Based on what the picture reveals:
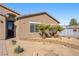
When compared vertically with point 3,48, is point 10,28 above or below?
above

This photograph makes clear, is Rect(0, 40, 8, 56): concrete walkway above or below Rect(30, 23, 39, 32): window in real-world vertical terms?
below

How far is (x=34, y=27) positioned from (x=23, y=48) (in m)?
5.54

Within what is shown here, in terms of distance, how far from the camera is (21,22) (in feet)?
51.9

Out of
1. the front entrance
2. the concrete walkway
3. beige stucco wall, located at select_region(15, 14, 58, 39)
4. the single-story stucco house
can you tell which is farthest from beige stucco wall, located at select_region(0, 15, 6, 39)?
beige stucco wall, located at select_region(15, 14, 58, 39)

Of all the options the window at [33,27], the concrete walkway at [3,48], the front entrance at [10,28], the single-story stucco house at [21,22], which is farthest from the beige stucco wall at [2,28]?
the window at [33,27]

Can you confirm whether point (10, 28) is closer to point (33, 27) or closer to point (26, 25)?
point (26, 25)

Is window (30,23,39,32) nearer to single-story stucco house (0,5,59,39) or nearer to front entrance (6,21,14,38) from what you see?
single-story stucco house (0,5,59,39)

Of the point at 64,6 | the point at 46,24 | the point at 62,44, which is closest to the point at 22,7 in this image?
the point at 64,6

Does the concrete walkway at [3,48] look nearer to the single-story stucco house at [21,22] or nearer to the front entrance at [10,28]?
the single-story stucco house at [21,22]

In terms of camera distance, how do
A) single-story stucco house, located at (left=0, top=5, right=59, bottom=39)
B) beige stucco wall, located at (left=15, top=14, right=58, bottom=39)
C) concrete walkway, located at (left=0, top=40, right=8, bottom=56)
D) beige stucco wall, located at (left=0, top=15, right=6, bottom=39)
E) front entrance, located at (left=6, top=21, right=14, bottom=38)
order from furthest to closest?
beige stucco wall, located at (left=15, top=14, right=58, bottom=39)
single-story stucco house, located at (left=0, top=5, right=59, bottom=39)
front entrance, located at (left=6, top=21, right=14, bottom=38)
beige stucco wall, located at (left=0, top=15, right=6, bottom=39)
concrete walkway, located at (left=0, top=40, right=8, bottom=56)

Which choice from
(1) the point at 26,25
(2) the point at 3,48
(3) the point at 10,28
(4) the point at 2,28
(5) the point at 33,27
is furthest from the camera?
(5) the point at 33,27

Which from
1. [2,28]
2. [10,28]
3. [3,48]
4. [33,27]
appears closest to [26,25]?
[33,27]

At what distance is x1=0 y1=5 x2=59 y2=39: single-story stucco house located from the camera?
15.3 metres

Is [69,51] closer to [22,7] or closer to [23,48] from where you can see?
[23,48]
